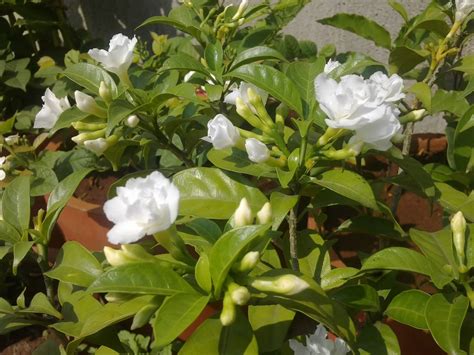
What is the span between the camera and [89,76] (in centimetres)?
102

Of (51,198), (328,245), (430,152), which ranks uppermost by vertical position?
(51,198)

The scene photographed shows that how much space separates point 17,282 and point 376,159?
1.09 m

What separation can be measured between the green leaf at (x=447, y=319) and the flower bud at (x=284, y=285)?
0.75 ft

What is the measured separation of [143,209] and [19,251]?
0.43 m

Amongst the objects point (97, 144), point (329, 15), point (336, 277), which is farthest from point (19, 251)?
point (329, 15)

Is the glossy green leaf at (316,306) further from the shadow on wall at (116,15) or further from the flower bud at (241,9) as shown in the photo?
the shadow on wall at (116,15)

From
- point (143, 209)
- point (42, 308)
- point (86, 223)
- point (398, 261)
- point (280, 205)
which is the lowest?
point (86, 223)

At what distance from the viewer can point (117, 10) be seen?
8.37 ft

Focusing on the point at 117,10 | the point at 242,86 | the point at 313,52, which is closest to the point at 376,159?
the point at 313,52

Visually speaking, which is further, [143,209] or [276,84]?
[276,84]

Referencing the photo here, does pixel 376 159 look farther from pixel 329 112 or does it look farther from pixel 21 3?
pixel 21 3

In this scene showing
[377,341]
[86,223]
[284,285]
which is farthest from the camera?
[86,223]

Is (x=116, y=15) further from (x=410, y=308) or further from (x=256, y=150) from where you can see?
(x=410, y=308)

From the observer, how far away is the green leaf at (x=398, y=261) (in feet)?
2.42
